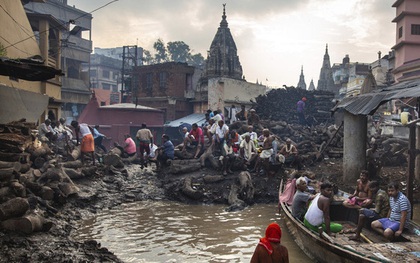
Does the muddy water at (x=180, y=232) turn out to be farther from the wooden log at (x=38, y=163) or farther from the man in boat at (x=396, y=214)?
the wooden log at (x=38, y=163)

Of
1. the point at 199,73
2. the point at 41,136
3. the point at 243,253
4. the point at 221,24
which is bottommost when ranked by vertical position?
the point at 243,253

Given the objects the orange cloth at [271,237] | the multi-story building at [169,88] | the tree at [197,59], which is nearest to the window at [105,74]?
the multi-story building at [169,88]

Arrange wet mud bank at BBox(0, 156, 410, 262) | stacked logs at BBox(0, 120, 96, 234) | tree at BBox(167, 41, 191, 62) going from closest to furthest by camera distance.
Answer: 1. stacked logs at BBox(0, 120, 96, 234)
2. wet mud bank at BBox(0, 156, 410, 262)
3. tree at BBox(167, 41, 191, 62)

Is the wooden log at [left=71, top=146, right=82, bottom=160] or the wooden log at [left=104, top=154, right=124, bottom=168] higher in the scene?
the wooden log at [left=71, top=146, right=82, bottom=160]

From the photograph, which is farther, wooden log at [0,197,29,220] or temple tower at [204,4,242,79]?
temple tower at [204,4,242,79]

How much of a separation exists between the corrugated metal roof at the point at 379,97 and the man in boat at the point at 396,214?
9.71 feet

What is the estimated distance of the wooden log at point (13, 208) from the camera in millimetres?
7627

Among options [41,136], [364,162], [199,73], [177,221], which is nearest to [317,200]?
[177,221]

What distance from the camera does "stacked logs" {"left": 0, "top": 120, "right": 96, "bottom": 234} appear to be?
25.5 ft

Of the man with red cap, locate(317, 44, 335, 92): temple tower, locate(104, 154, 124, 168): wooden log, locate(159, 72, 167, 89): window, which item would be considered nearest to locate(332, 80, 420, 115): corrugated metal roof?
locate(104, 154, 124, 168): wooden log

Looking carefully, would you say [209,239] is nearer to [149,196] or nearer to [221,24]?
[149,196]

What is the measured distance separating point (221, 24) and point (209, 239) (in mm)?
31793

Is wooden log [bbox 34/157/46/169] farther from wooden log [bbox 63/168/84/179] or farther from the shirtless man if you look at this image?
the shirtless man

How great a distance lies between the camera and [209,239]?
9891 millimetres
